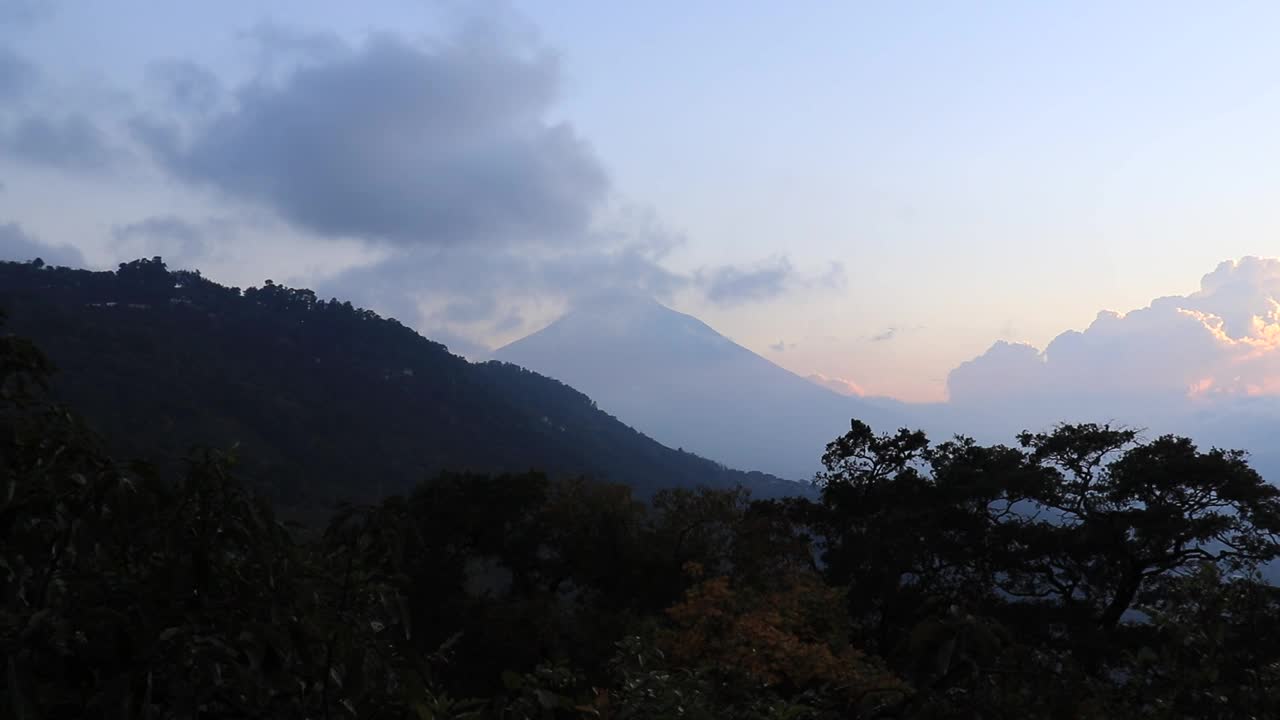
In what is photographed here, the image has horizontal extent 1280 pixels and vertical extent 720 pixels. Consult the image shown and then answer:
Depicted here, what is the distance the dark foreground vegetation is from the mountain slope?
219ft

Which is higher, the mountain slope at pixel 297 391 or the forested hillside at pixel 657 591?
the mountain slope at pixel 297 391

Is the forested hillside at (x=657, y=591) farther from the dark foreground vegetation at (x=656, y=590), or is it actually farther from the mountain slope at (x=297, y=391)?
the mountain slope at (x=297, y=391)

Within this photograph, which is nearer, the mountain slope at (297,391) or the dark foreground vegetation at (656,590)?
the dark foreground vegetation at (656,590)

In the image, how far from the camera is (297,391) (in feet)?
438

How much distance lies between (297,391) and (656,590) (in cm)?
12256

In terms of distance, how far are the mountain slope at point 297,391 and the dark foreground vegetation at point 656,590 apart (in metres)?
66.8

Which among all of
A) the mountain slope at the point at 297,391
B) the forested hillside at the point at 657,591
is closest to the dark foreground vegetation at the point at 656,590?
the forested hillside at the point at 657,591

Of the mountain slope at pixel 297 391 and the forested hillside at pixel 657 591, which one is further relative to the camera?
the mountain slope at pixel 297 391

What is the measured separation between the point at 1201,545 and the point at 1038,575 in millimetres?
4299

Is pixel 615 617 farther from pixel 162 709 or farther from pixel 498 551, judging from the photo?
pixel 162 709

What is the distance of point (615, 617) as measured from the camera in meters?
24.1

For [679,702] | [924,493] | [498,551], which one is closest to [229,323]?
[498,551]

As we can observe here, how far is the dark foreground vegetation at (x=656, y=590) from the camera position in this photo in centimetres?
215

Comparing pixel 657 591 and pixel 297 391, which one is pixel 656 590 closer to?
pixel 657 591
